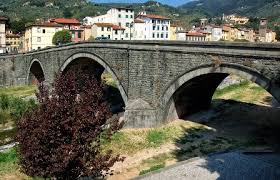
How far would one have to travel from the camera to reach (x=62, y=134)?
41.5ft

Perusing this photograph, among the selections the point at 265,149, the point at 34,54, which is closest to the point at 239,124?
the point at 265,149

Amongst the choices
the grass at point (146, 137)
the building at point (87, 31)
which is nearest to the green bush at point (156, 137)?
the grass at point (146, 137)

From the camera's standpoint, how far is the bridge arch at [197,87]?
1972 cm

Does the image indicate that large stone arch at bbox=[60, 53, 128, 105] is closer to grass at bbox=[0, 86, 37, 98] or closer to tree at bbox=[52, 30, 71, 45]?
grass at bbox=[0, 86, 37, 98]

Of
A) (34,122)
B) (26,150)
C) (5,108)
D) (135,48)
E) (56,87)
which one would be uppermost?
(135,48)

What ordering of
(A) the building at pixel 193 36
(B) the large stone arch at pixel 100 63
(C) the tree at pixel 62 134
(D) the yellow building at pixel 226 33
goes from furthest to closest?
(D) the yellow building at pixel 226 33 < (A) the building at pixel 193 36 < (B) the large stone arch at pixel 100 63 < (C) the tree at pixel 62 134

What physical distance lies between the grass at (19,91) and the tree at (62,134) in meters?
34.4

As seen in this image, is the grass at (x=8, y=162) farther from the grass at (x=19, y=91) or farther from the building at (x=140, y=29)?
the building at (x=140, y=29)

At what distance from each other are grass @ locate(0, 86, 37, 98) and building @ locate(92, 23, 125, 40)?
32252 mm

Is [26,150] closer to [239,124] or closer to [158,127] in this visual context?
[158,127]

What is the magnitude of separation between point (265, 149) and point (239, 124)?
18.5 ft

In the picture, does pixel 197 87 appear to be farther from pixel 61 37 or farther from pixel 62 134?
pixel 61 37

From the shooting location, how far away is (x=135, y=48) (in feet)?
92.9

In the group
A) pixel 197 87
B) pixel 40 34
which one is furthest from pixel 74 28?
pixel 197 87
